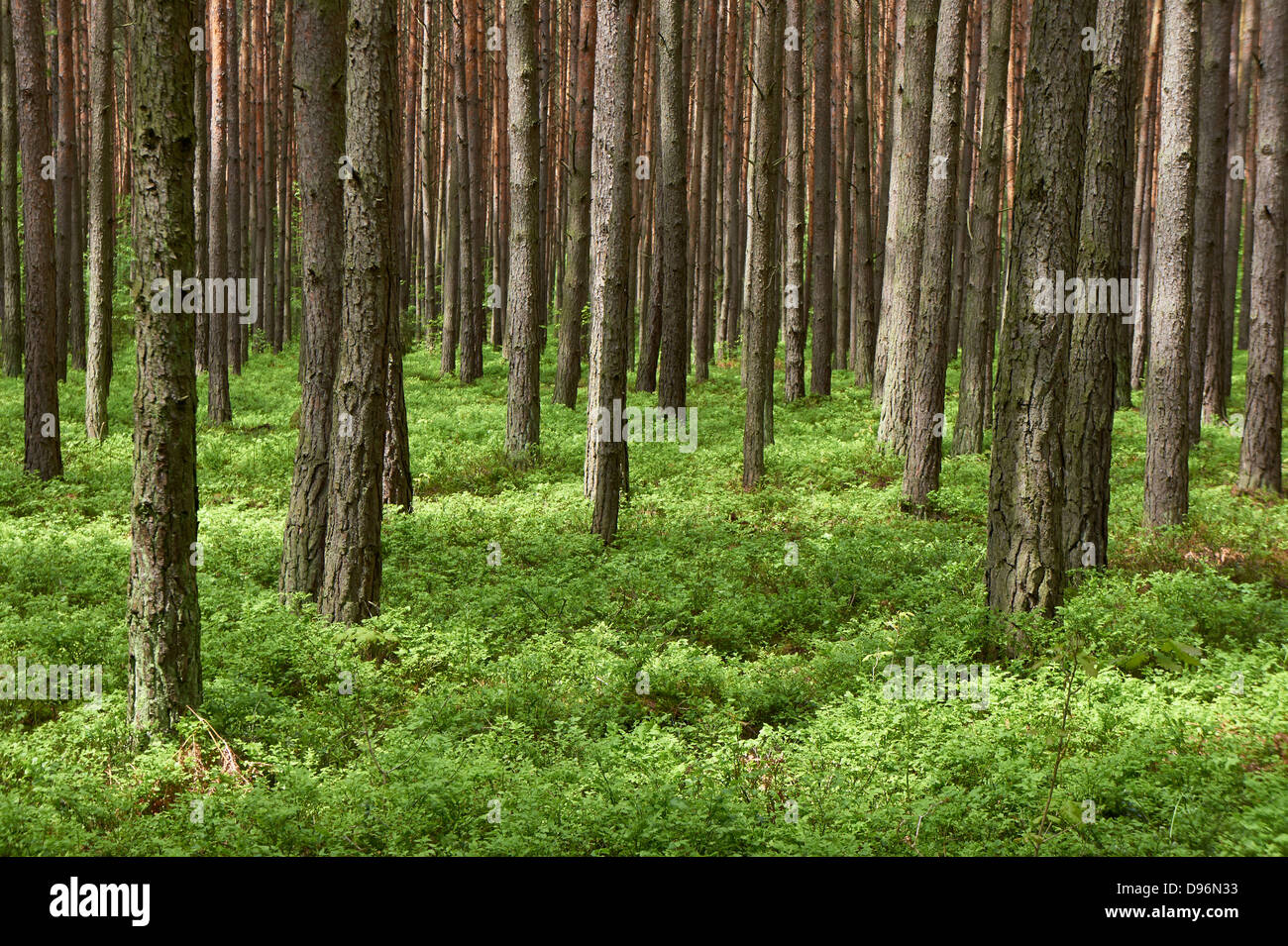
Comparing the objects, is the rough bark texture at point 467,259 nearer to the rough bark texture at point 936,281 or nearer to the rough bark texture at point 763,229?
the rough bark texture at point 763,229

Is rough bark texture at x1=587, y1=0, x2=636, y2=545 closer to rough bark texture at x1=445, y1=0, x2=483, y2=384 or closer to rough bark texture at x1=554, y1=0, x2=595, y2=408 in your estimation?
rough bark texture at x1=554, y1=0, x2=595, y2=408

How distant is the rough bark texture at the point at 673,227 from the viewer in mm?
14844

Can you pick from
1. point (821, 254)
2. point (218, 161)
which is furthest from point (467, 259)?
point (821, 254)

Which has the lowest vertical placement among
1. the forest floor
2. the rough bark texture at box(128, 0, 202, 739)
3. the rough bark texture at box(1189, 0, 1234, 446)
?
the forest floor

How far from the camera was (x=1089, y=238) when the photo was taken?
816 centimetres

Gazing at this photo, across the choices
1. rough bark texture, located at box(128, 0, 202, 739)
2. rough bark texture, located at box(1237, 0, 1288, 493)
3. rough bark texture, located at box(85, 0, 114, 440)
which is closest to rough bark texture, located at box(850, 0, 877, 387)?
rough bark texture, located at box(1237, 0, 1288, 493)

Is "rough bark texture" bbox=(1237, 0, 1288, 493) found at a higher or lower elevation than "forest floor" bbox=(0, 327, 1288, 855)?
higher

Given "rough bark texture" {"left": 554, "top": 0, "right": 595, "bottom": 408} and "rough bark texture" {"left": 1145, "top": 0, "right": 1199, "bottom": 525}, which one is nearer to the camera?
"rough bark texture" {"left": 1145, "top": 0, "right": 1199, "bottom": 525}

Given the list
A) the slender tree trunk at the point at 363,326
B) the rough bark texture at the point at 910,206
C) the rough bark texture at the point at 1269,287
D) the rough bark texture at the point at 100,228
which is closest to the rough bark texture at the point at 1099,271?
the rough bark texture at the point at 1269,287

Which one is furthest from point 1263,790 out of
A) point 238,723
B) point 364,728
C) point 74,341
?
point 74,341

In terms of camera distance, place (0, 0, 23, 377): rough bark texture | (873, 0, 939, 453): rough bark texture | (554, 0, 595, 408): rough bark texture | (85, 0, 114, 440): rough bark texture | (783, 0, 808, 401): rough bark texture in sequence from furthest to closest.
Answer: (0, 0, 23, 377): rough bark texture → (783, 0, 808, 401): rough bark texture → (554, 0, 595, 408): rough bark texture → (85, 0, 114, 440): rough bark texture → (873, 0, 939, 453): rough bark texture

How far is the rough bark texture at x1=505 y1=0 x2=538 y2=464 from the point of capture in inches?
527

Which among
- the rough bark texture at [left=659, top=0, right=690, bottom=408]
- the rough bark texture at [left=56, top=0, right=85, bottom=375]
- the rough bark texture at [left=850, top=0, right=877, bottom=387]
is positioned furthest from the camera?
the rough bark texture at [left=850, top=0, right=877, bottom=387]

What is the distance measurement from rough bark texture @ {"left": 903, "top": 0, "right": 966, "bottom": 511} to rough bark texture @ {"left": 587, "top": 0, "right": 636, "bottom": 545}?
3.51 meters
